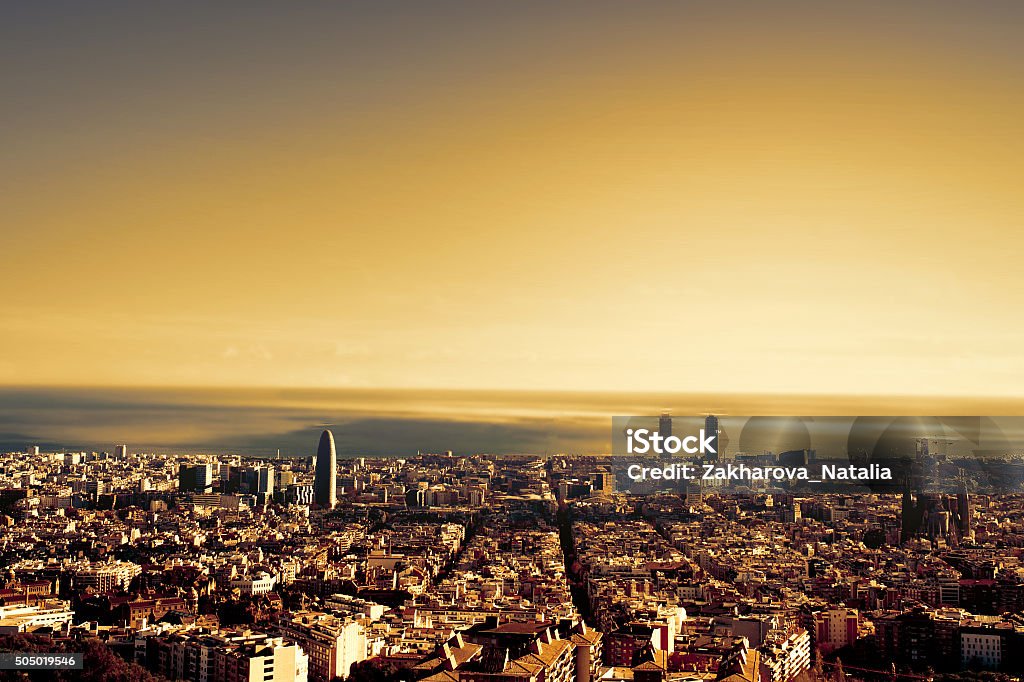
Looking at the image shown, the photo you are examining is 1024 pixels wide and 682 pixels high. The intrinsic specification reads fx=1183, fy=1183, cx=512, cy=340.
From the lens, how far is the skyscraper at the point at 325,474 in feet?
69.4

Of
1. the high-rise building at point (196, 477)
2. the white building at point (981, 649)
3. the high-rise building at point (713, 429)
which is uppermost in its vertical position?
the high-rise building at point (713, 429)

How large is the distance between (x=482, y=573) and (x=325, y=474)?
26.1 feet

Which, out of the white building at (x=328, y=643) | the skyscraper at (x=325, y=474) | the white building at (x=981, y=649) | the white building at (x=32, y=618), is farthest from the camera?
the skyscraper at (x=325, y=474)

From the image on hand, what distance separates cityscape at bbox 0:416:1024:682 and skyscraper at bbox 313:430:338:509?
0.05 meters

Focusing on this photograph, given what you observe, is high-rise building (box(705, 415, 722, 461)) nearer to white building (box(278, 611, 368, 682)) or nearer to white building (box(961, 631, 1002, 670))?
white building (box(961, 631, 1002, 670))

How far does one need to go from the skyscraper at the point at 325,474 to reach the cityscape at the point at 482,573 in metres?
0.05

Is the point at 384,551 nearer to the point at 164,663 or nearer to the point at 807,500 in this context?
the point at 807,500

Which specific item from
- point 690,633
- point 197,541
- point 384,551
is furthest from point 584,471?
point 690,633

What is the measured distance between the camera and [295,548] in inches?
720

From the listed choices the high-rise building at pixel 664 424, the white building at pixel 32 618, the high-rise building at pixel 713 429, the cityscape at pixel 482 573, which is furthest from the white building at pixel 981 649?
the white building at pixel 32 618

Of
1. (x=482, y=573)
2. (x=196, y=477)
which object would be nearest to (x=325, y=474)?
(x=196, y=477)

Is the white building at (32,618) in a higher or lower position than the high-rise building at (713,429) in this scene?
lower

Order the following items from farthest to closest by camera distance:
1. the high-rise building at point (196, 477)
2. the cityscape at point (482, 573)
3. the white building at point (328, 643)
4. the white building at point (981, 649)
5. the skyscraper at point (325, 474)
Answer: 1. the high-rise building at point (196, 477)
2. the skyscraper at point (325, 474)
3. the white building at point (981, 649)
4. the cityscape at point (482, 573)
5. the white building at point (328, 643)

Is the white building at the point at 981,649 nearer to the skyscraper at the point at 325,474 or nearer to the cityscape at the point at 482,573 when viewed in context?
the cityscape at the point at 482,573
